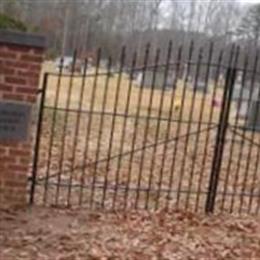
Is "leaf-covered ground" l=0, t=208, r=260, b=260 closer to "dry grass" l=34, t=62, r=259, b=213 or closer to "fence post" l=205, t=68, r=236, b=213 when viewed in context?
"fence post" l=205, t=68, r=236, b=213

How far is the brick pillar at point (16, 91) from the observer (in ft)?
23.7

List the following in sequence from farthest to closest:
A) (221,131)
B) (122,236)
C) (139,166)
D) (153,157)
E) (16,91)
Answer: (139,166), (153,157), (221,131), (16,91), (122,236)

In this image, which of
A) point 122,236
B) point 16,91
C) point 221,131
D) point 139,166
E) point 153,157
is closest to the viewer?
point 122,236

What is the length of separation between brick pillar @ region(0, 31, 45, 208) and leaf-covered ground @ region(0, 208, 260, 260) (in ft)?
1.15

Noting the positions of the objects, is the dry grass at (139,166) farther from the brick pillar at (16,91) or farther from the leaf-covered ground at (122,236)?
the brick pillar at (16,91)

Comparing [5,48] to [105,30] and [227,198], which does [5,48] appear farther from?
[105,30]

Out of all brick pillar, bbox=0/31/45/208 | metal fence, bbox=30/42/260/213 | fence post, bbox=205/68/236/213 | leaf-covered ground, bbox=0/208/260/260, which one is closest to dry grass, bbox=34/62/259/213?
metal fence, bbox=30/42/260/213

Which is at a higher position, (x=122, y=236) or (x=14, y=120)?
(x=14, y=120)

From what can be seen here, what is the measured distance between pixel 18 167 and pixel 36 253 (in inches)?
57.2

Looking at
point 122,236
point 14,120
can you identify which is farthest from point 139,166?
point 122,236

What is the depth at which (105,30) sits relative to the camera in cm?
6588

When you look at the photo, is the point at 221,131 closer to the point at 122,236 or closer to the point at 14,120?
the point at 122,236

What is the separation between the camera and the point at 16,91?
7301 millimetres

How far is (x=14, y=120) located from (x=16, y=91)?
0.29 m
